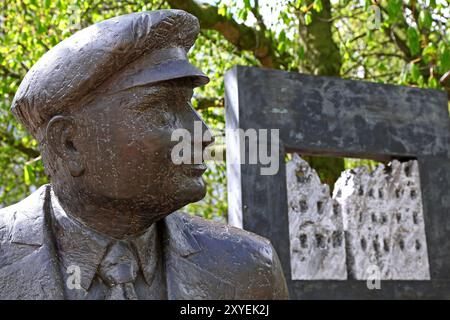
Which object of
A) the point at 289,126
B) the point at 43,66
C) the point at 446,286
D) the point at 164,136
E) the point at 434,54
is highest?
the point at 434,54

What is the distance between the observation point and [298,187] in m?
4.66

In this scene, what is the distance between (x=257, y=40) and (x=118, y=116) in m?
5.74

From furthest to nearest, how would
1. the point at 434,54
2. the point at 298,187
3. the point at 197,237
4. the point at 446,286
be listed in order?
1. the point at 434,54
2. the point at 446,286
3. the point at 298,187
4. the point at 197,237

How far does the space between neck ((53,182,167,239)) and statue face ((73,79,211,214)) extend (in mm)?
21

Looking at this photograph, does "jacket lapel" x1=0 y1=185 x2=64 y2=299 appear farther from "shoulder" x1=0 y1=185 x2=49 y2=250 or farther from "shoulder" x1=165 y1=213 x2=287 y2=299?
"shoulder" x1=165 y1=213 x2=287 y2=299

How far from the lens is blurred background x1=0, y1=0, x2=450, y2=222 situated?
6.20 m

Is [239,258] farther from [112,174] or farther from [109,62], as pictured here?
[109,62]

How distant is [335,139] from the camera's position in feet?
15.9

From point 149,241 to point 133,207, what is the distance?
0.12 metres

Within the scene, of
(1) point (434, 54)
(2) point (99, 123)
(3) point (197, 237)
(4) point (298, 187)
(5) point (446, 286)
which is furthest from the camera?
(1) point (434, 54)

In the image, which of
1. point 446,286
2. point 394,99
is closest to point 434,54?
point 394,99

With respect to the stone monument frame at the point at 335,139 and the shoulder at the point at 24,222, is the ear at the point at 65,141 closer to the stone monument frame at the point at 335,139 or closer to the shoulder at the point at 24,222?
the shoulder at the point at 24,222

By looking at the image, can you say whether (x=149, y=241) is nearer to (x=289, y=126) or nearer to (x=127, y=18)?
(x=127, y=18)

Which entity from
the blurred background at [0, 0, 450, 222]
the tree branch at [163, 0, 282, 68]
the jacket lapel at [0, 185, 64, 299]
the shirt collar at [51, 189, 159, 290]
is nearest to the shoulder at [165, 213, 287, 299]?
the shirt collar at [51, 189, 159, 290]
